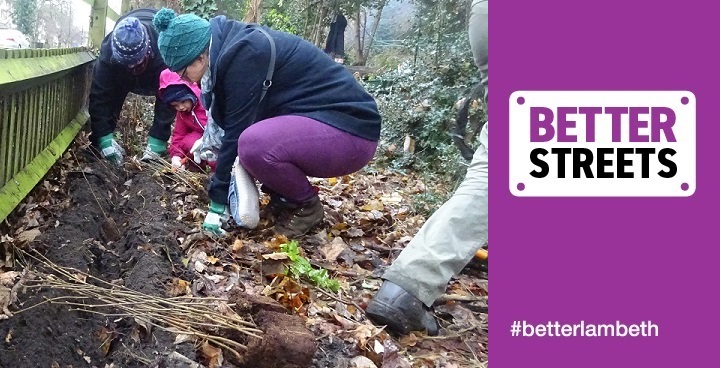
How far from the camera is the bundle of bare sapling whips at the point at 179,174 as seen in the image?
3912 mm

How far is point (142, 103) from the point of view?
19.1 ft

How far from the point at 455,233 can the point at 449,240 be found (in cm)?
3

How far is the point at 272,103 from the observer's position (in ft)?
10.3

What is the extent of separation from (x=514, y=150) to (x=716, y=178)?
270 mm

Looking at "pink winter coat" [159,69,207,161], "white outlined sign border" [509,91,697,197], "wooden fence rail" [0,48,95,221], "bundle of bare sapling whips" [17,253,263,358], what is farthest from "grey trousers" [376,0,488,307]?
"pink winter coat" [159,69,207,161]

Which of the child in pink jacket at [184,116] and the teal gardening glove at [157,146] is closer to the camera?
the child in pink jacket at [184,116]

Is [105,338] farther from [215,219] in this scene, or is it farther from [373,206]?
[373,206]

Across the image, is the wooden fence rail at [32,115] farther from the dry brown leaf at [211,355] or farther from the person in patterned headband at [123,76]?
the dry brown leaf at [211,355]

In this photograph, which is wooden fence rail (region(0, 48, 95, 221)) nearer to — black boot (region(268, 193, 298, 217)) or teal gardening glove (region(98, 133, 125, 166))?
A: teal gardening glove (region(98, 133, 125, 166))

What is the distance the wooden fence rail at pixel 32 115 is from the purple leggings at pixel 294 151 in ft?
3.06

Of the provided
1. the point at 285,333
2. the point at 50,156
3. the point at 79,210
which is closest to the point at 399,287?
the point at 285,333

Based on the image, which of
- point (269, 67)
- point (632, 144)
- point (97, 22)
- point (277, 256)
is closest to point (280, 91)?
point (269, 67)

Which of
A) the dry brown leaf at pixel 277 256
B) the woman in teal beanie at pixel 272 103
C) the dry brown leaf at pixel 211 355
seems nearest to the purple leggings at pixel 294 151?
the woman in teal beanie at pixel 272 103

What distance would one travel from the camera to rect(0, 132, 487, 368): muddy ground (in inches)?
73.1
